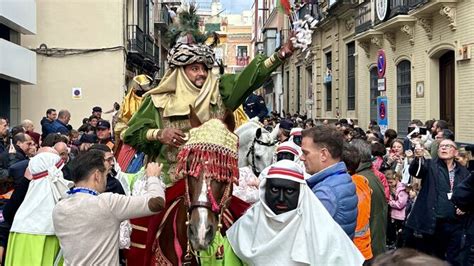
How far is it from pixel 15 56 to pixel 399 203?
12935 mm

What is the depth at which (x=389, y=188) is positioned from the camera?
358 inches

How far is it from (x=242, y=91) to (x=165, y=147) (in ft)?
2.48

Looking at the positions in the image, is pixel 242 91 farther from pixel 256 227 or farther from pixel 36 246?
pixel 36 246

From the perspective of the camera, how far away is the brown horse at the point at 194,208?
152 inches

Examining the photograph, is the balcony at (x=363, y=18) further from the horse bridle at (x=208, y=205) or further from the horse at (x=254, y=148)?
the horse bridle at (x=208, y=205)

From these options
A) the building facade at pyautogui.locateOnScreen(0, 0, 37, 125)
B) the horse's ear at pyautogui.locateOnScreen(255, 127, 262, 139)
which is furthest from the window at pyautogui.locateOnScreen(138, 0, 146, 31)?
the horse's ear at pyautogui.locateOnScreen(255, 127, 262, 139)

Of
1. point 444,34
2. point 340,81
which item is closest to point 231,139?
point 444,34

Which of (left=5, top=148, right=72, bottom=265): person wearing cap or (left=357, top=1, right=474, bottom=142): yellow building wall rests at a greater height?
(left=357, top=1, right=474, bottom=142): yellow building wall

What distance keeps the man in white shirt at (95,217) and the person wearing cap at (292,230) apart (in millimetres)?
921

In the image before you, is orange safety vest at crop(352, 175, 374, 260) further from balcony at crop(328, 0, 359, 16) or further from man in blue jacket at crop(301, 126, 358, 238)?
balcony at crop(328, 0, 359, 16)

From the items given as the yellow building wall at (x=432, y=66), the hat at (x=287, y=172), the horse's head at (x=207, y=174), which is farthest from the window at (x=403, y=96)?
the hat at (x=287, y=172)

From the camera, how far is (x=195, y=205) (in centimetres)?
394

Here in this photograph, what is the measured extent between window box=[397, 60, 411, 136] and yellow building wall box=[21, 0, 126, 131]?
9.08 metres

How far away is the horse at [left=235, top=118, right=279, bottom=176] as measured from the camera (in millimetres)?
5738
